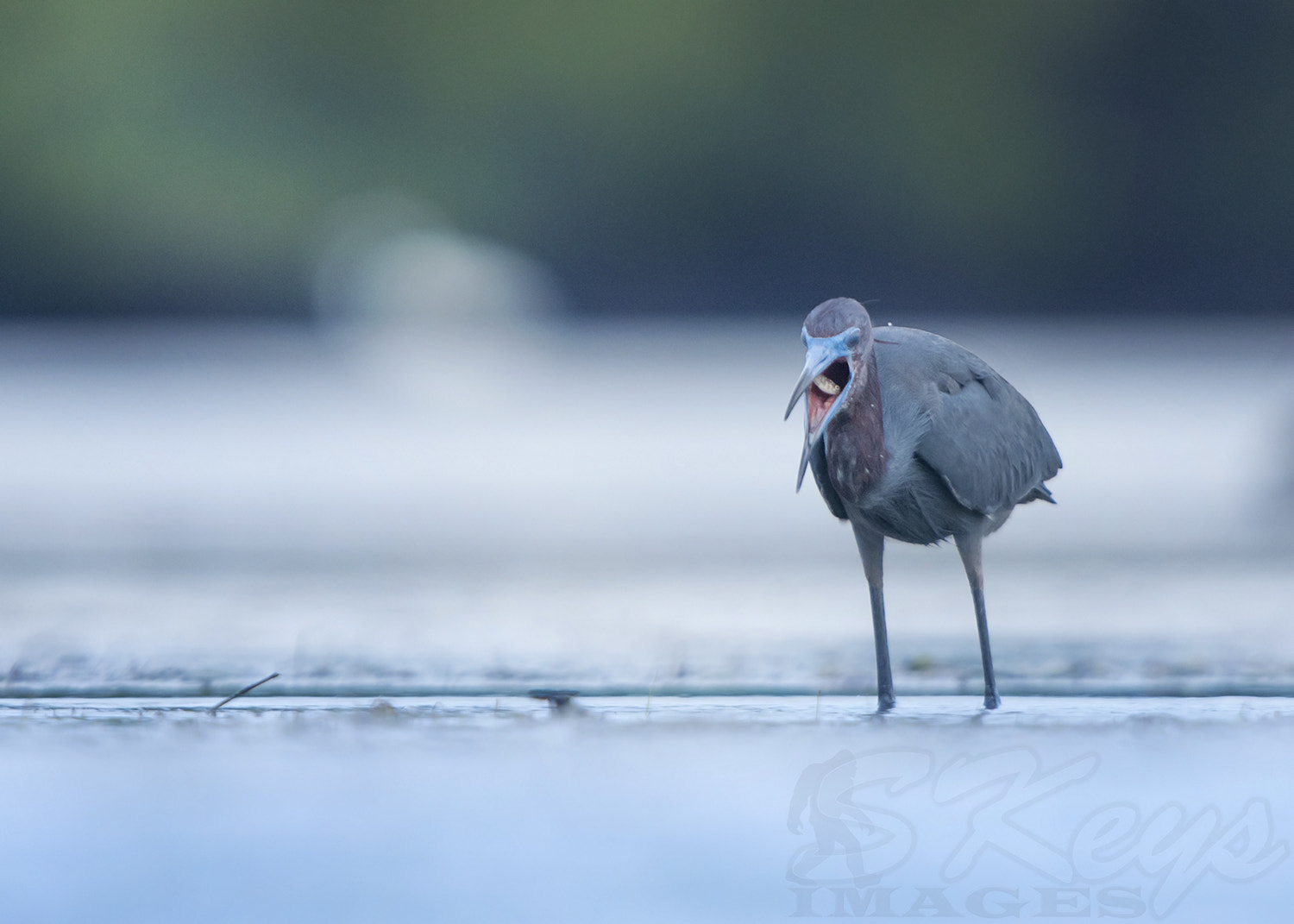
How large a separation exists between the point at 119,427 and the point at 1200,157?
26.7 ft

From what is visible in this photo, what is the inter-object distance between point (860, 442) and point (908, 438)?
0.33 ft

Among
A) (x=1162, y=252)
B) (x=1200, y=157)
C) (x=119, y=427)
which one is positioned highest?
(x=1200, y=157)

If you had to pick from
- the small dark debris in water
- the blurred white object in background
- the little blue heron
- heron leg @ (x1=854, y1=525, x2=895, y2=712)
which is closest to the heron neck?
the little blue heron

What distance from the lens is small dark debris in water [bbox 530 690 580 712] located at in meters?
2.68

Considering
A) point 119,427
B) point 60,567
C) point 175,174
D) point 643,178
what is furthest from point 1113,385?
point 175,174

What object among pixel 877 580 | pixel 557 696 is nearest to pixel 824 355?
pixel 877 580

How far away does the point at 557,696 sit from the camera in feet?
9.03

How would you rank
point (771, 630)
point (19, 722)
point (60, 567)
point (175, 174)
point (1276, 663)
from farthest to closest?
point (175, 174) < point (60, 567) < point (771, 630) < point (1276, 663) < point (19, 722)

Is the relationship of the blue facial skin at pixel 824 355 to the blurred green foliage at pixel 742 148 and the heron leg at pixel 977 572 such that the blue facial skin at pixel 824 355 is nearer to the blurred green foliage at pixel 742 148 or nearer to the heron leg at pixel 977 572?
the heron leg at pixel 977 572

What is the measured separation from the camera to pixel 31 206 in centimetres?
1107

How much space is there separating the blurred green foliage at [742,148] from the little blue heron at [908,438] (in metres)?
8.83

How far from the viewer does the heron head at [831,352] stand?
80.1 inches

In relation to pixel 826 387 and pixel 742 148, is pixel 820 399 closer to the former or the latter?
pixel 826 387

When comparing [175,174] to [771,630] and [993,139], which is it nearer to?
[993,139]
